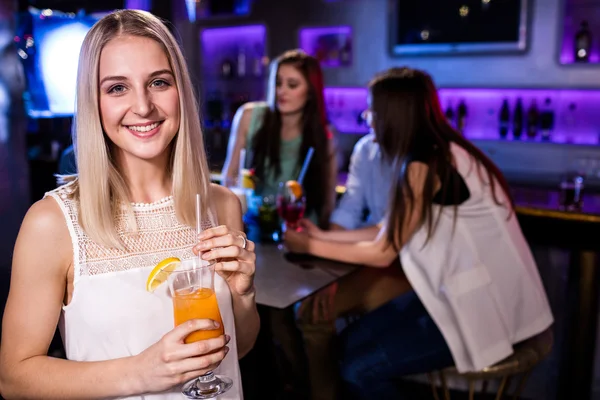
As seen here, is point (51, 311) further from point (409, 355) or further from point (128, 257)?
point (409, 355)

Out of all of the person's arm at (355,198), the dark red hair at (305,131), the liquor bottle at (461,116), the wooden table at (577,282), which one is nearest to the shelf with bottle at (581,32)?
the liquor bottle at (461,116)

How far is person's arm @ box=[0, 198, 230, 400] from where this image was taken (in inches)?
46.5

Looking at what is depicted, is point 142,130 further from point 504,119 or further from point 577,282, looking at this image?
point 504,119

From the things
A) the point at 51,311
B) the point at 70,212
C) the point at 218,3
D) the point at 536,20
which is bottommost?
the point at 51,311

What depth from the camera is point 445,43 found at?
477 cm

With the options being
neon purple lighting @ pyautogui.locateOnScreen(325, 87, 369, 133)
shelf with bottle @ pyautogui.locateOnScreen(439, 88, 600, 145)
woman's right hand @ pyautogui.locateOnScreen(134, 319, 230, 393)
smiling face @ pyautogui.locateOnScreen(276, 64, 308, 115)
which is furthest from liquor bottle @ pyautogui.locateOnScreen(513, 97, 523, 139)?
woman's right hand @ pyautogui.locateOnScreen(134, 319, 230, 393)

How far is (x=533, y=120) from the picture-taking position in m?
4.61

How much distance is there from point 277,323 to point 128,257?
1.88ft

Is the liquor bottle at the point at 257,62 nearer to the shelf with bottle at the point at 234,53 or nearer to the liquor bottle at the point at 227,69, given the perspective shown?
the shelf with bottle at the point at 234,53

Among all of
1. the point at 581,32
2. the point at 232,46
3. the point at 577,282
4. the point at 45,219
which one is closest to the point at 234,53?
the point at 232,46

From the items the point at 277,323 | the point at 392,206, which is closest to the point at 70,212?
the point at 277,323

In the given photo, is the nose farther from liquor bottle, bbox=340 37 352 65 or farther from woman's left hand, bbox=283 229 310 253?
liquor bottle, bbox=340 37 352 65

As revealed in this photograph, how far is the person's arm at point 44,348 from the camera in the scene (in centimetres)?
118

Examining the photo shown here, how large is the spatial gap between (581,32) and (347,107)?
6.61 ft
